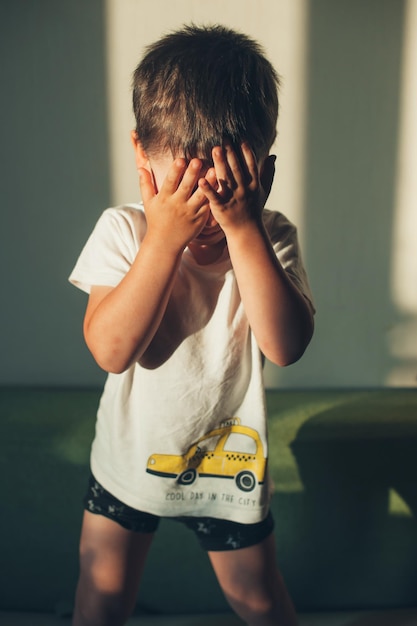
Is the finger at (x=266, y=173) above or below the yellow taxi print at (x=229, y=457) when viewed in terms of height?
above

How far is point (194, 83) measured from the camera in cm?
61

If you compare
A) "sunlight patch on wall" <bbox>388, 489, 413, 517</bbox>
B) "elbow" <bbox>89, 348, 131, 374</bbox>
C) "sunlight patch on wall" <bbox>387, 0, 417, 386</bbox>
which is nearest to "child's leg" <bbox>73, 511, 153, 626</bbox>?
"elbow" <bbox>89, 348, 131, 374</bbox>

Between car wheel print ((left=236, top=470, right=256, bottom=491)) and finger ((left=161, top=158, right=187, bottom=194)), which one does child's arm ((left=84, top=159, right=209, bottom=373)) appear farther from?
car wheel print ((left=236, top=470, right=256, bottom=491))

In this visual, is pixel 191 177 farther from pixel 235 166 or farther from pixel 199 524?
pixel 199 524

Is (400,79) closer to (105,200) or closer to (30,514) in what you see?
(105,200)

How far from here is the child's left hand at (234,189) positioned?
1.91ft

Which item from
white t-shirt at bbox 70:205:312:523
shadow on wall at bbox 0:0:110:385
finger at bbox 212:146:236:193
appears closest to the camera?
finger at bbox 212:146:236:193

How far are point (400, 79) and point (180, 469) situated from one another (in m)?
0.72

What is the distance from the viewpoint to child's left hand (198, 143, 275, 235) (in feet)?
1.91

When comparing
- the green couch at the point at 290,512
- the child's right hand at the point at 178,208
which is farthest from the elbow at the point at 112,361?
the green couch at the point at 290,512

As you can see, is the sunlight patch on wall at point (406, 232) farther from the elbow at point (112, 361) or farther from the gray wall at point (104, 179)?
the elbow at point (112, 361)

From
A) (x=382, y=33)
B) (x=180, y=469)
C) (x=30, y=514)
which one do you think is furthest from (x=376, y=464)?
(x=382, y=33)

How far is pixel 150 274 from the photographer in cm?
62

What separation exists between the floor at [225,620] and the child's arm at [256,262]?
1.91 feet
